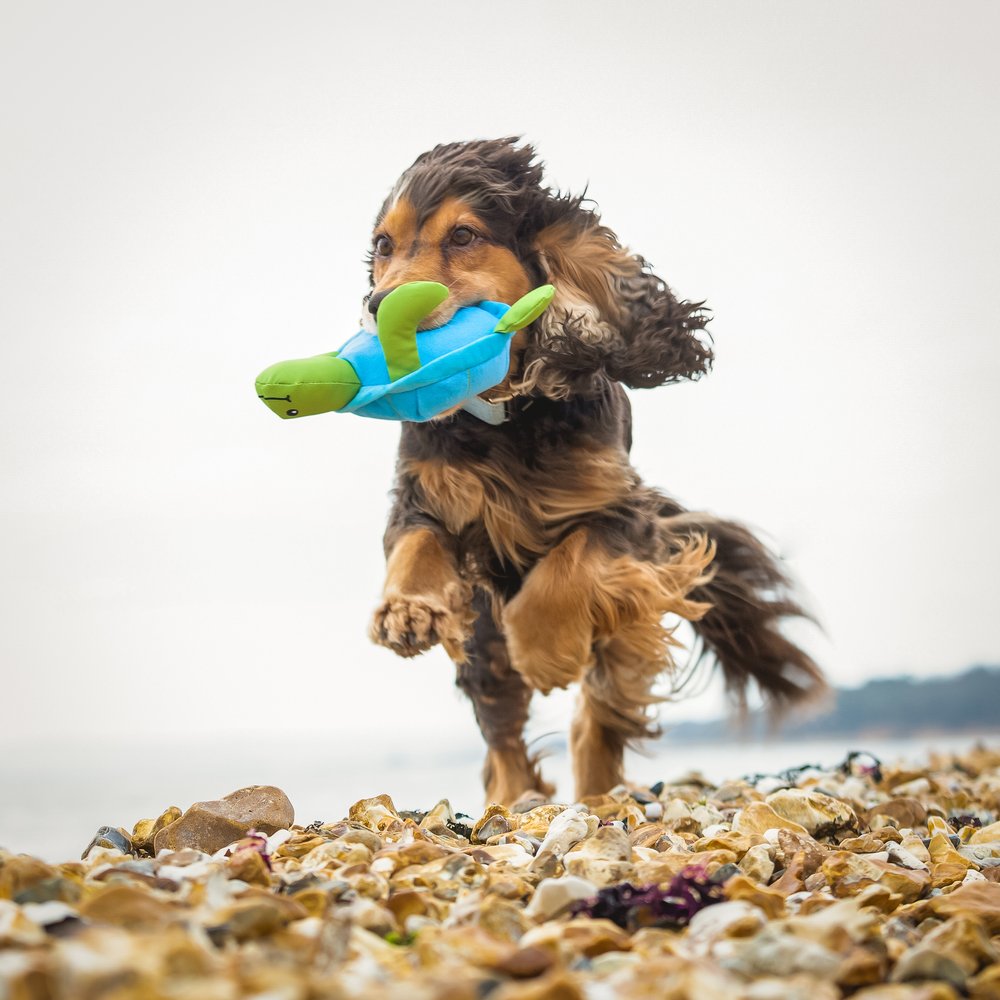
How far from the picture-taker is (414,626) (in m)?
2.71

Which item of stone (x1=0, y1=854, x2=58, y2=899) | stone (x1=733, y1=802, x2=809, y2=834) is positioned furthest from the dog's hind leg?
stone (x1=0, y1=854, x2=58, y2=899)

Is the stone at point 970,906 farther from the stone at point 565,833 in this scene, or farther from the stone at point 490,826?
the stone at point 490,826

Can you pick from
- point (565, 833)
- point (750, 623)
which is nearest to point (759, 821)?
point (565, 833)

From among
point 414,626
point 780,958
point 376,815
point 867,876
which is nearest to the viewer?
point 780,958

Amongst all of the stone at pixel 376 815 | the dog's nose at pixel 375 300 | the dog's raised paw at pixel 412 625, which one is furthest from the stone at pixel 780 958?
the dog's nose at pixel 375 300

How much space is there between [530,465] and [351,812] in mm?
1006

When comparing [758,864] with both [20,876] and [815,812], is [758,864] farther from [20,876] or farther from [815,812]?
[20,876]

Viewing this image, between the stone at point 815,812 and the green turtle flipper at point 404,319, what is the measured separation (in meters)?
1.22

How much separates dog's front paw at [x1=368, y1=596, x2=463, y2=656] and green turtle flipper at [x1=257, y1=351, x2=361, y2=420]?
537mm

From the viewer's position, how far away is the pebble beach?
4.00ft

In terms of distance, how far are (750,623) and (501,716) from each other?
88 cm

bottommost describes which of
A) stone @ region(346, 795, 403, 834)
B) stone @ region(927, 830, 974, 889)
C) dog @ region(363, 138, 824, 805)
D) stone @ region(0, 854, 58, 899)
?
stone @ region(927, 830, 974, 889)

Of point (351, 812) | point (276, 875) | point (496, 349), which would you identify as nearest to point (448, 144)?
point (496, 349)

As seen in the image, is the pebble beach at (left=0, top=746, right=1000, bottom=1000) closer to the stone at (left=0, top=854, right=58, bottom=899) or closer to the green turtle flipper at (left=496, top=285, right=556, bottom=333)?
the stone at (left=0, top=854, right=58, bottom=899)
